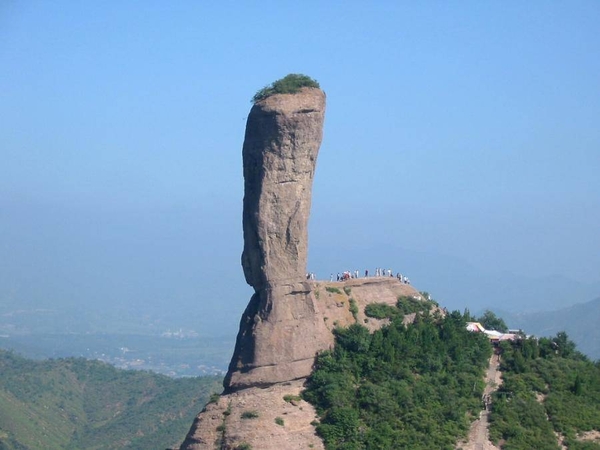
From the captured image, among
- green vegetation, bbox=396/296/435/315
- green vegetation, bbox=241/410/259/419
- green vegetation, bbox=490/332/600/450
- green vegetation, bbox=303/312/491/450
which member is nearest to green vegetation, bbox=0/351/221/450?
green vegetation, bbox=396/296/435/315

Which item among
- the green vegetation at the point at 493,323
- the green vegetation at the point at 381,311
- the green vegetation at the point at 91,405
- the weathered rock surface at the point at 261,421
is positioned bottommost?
the green vegetation at the point at 91,405

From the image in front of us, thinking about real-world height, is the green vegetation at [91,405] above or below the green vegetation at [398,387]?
below

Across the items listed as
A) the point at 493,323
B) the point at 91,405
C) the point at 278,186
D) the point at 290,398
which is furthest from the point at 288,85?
the point at 91,405

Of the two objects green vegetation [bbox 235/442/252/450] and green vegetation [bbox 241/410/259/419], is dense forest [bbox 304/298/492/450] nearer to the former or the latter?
green vegetation [bbox 241/410/259/419]

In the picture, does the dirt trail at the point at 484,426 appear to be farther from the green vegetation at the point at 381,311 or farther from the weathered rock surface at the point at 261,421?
the weathered rock surface at the point at 261,421

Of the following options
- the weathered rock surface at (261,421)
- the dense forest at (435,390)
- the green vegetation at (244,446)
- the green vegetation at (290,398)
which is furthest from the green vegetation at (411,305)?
the green vegetation at (244,446)

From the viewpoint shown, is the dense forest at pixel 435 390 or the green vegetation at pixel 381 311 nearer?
the dense forest at pixel 435 390
